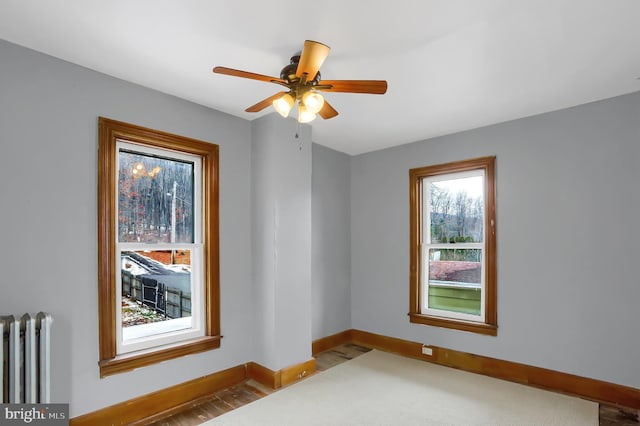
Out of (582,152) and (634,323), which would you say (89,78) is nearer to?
(582,152)

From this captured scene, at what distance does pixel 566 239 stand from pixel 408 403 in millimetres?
2140

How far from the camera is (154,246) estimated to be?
3002mm

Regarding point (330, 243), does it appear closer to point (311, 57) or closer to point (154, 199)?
point (154, 199)

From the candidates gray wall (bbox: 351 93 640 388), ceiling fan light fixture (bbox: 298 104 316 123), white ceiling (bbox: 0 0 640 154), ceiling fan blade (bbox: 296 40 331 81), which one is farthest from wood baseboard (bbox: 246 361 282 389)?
ceiling fan blade (bbox: 296 40 331 81)

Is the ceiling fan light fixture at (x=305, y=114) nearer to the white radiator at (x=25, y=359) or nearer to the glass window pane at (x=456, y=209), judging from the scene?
the white radiator at (x=25, y=359)

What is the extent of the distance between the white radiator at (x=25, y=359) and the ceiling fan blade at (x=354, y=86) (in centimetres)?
225

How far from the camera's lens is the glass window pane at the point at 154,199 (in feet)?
9.39

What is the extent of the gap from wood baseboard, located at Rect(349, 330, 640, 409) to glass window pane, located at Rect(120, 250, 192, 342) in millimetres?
2600

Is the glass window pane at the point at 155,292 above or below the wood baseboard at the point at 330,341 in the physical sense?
above

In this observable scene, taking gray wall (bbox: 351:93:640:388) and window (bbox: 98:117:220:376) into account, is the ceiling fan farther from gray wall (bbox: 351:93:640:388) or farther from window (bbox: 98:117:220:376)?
gray wall (bbox: 351:93:640:388)

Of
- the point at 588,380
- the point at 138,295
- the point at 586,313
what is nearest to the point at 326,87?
the point at 138,295

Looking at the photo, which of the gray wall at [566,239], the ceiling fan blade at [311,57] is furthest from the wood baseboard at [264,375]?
the ceiling fan blade at [311,57]

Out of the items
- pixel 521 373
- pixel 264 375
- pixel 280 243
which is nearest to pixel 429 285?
pixel 521 373

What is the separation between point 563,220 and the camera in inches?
131
